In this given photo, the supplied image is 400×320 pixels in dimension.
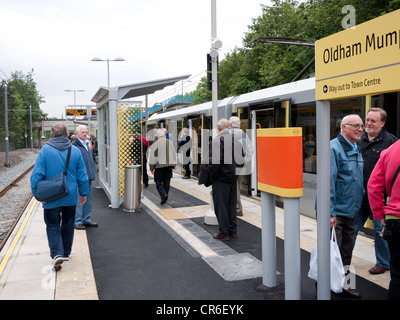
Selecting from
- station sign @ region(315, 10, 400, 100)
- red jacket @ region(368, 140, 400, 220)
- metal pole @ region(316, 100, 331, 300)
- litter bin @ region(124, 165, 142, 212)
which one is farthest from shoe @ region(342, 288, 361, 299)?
litter bin @ region(124, 165, 142, 212)

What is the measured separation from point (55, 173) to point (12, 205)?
705cm

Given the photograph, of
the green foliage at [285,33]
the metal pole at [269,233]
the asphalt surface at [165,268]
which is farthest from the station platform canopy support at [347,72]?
the green foliage at [285,33]

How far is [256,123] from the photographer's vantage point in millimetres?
9914

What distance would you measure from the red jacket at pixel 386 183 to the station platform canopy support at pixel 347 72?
383mm

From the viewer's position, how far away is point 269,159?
3957 mm

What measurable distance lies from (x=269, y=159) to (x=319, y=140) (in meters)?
0.62

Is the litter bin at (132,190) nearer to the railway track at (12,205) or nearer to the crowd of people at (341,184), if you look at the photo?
the crowd of people at (341,184)

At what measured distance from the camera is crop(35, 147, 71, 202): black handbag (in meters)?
4.70

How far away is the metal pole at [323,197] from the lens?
3.41 m

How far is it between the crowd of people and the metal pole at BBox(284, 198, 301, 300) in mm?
436

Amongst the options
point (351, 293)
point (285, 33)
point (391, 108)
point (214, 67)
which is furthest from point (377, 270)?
point (285, 33)

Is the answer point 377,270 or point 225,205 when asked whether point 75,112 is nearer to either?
point 225,205
